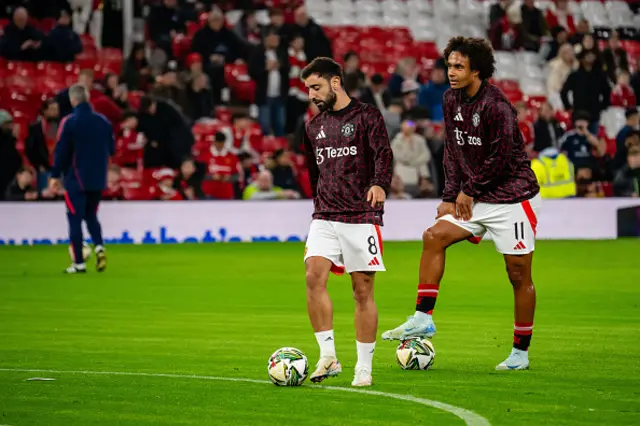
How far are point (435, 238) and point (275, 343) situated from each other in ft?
6.25

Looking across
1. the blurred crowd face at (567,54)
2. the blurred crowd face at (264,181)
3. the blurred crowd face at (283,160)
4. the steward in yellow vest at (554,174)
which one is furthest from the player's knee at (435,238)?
the blurred crowd face at (567,54)

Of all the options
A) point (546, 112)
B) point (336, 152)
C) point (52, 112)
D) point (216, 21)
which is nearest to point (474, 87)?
point (336, 152)

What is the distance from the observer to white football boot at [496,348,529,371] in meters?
9.23

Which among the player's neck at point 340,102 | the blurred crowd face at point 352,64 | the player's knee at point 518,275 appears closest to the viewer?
the player's neck at point 340,102

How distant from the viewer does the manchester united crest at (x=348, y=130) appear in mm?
8695

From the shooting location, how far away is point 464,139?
31.1ft

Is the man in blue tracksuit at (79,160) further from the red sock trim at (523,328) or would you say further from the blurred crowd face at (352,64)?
the blurred crowd face at (352,64)

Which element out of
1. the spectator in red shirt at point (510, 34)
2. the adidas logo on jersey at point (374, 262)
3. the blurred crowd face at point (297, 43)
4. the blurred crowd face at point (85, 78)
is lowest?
the adidas logo on jersey at point (374, 262)

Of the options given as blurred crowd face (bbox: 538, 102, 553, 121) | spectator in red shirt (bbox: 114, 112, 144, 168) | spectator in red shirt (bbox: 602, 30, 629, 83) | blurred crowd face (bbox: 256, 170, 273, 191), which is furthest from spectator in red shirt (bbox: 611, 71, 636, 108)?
spectator in red shirt (bbox: 114, 112, 144, 168)

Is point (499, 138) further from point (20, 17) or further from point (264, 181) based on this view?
point (20, 17)

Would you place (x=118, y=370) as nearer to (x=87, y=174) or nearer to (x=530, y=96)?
(x=87, y=174)

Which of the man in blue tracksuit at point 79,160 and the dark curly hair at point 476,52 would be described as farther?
the man in blue tracksuit at point 79,160

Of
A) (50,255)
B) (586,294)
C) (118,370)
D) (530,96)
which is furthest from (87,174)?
(530,96)

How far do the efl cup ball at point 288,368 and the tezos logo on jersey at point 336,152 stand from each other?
1.25 m
